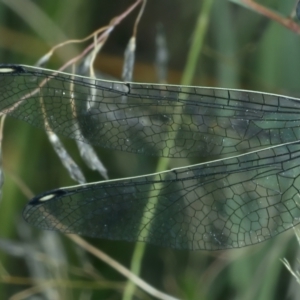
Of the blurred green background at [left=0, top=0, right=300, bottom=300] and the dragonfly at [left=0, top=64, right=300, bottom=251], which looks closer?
the dragonfly at [left=0, top=64, right=300, bottom=251]

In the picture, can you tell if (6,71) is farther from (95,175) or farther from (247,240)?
(95,175)

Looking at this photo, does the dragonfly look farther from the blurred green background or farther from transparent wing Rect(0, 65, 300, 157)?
the blurred green background

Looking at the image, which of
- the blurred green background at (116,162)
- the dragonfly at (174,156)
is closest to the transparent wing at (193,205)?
the dragonfly at (174,156)

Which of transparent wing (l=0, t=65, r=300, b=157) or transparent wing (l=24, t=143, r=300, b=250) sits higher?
transparent wing (l=0, t=65, r=300, b=157)

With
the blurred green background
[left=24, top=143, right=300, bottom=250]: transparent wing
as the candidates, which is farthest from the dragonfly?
the blurred green background

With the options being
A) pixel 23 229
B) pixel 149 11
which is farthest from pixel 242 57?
pixel 23 229

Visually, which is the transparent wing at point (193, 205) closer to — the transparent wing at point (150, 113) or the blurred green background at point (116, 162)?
the transparent wing at point (150, 113)
